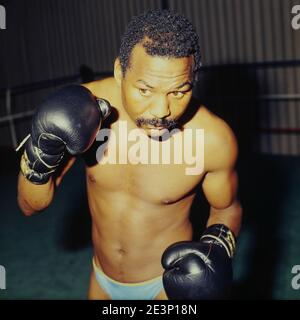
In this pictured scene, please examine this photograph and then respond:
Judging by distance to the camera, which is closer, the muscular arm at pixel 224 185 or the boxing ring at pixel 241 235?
the muscular arm at pixel 224 185

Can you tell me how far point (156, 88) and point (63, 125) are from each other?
13.7 inches

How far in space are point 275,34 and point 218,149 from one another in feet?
12.7

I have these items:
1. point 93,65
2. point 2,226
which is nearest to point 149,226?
point 2,226

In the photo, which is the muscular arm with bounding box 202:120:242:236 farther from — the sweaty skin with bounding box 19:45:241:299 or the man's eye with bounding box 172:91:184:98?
the man's eye with bounding box 172:91:184:98

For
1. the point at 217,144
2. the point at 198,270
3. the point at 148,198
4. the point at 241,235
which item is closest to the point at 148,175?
the point at 148,198

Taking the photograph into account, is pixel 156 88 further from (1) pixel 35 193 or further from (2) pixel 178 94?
(1) pixel 35 193

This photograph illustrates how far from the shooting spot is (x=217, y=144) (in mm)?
1641

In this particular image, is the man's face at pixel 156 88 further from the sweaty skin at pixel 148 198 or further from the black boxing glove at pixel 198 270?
the black boxing glove at pixel 198 270

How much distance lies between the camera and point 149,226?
1.71m

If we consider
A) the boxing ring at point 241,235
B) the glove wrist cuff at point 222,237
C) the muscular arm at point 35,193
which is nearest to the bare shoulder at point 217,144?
the glove wrist cuff at point 222,237

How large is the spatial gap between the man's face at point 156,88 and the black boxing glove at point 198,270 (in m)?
0.48

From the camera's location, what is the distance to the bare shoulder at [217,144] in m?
1.64

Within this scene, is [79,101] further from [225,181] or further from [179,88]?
[225,181]
